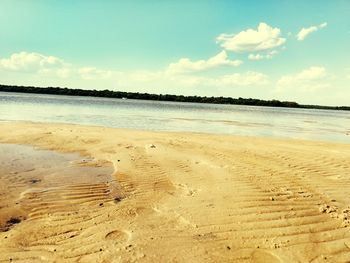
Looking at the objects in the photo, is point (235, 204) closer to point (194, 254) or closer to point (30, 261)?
point (194, 254)

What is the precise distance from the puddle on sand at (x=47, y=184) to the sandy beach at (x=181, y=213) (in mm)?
30

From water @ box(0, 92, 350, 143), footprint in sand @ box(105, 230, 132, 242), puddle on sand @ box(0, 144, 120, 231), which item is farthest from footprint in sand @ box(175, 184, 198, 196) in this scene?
water @ box(0, 92, 350, 143)

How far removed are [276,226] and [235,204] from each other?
3.55 feet

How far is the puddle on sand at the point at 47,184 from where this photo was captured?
605cm

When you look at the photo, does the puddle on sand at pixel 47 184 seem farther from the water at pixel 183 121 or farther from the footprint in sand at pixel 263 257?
the water at pixel 183 121

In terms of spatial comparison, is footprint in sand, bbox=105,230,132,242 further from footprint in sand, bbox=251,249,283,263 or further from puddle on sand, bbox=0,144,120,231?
footprint in sand, bbox=251,249,283,263

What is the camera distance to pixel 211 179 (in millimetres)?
8430

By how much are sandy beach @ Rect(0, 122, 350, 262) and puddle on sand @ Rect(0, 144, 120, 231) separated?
30mm

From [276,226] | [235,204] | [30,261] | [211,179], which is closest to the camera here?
[30,261]

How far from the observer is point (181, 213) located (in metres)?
5.97

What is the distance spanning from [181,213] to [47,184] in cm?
327

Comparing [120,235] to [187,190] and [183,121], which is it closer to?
[187,190]

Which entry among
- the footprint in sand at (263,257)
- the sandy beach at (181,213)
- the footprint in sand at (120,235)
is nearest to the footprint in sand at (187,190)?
the sandy beach at (181,213)

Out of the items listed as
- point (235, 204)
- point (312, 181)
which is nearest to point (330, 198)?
point (312, 181)
